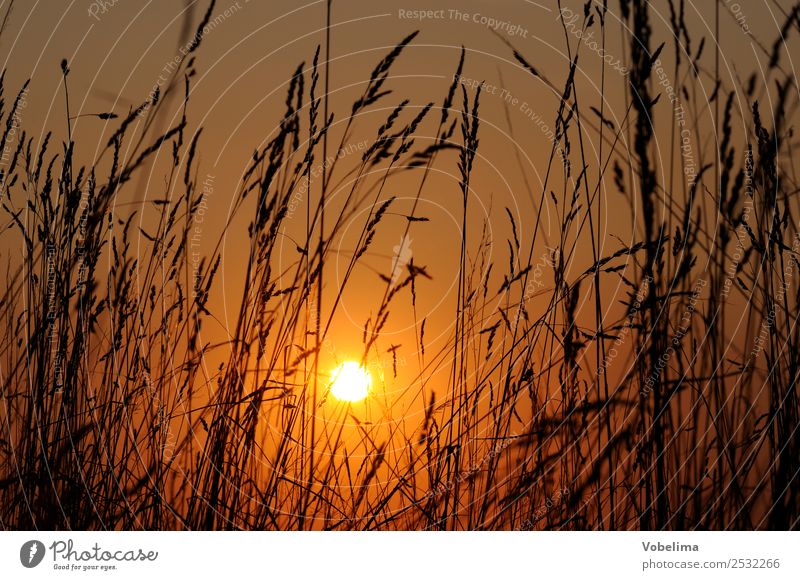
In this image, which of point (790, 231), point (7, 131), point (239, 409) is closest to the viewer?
point (239, 409)

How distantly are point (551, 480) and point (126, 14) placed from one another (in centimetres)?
139

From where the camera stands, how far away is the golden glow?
160 centimetres

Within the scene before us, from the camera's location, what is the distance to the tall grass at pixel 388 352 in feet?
5.12

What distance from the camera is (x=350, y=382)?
161 centimetres

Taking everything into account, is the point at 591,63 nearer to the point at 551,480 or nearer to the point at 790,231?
the point at 790,231

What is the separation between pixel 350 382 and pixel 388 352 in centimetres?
10

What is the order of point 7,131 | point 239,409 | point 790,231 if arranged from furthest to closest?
point 790,231, point 7,131, point 239,409

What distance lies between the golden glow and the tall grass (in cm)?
3

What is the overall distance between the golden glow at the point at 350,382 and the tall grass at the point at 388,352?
1.2 inches

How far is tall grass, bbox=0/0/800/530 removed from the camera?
5.12ft

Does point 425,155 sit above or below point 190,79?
below

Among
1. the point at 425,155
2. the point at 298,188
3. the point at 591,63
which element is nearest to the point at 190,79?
the point at 298,188

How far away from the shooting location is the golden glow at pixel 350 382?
1.60 m

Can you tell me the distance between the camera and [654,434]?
162cm
